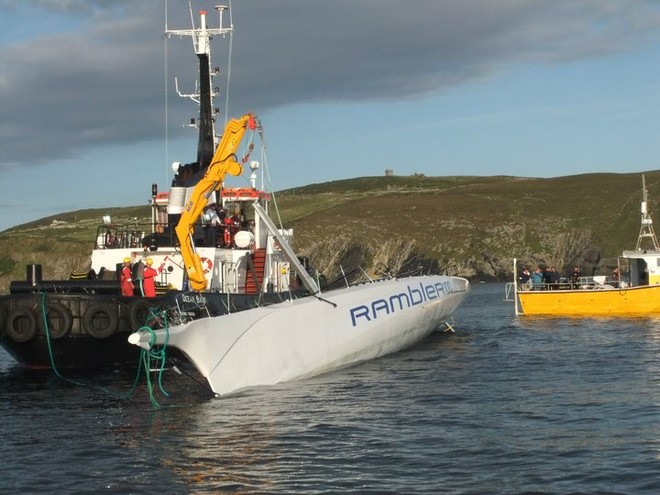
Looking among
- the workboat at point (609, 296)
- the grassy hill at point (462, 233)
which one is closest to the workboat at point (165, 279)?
the workboat at point (609, 296)

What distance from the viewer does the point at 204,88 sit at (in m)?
36.8

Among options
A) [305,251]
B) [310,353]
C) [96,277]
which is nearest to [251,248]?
[96,277]

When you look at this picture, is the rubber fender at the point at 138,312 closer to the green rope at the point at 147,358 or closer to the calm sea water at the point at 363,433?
the green rope at the point at 147,358

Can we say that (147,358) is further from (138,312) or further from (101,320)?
(101,320)

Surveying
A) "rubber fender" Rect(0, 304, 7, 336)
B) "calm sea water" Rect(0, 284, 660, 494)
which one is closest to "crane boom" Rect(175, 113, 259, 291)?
"calm sea water" Rect(0, 284, 660, 494)

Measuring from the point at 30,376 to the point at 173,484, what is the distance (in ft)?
49.0

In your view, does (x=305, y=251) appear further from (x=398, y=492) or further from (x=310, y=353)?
(x=398, y=492)

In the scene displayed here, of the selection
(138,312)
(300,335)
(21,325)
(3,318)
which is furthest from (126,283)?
(300,335)

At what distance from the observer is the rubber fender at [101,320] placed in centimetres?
2653

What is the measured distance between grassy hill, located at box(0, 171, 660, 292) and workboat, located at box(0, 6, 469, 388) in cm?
5051

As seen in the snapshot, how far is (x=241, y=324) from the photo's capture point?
69.8 ft

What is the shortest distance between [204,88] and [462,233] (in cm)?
8463

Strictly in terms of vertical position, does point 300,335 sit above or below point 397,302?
below

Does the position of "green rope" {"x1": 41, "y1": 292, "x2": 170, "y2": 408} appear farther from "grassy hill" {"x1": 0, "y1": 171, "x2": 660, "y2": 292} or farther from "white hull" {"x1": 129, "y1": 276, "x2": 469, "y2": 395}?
"grassy hill" {"x1": 0, "y1": 171, "x2": 660, "y2": 292}
